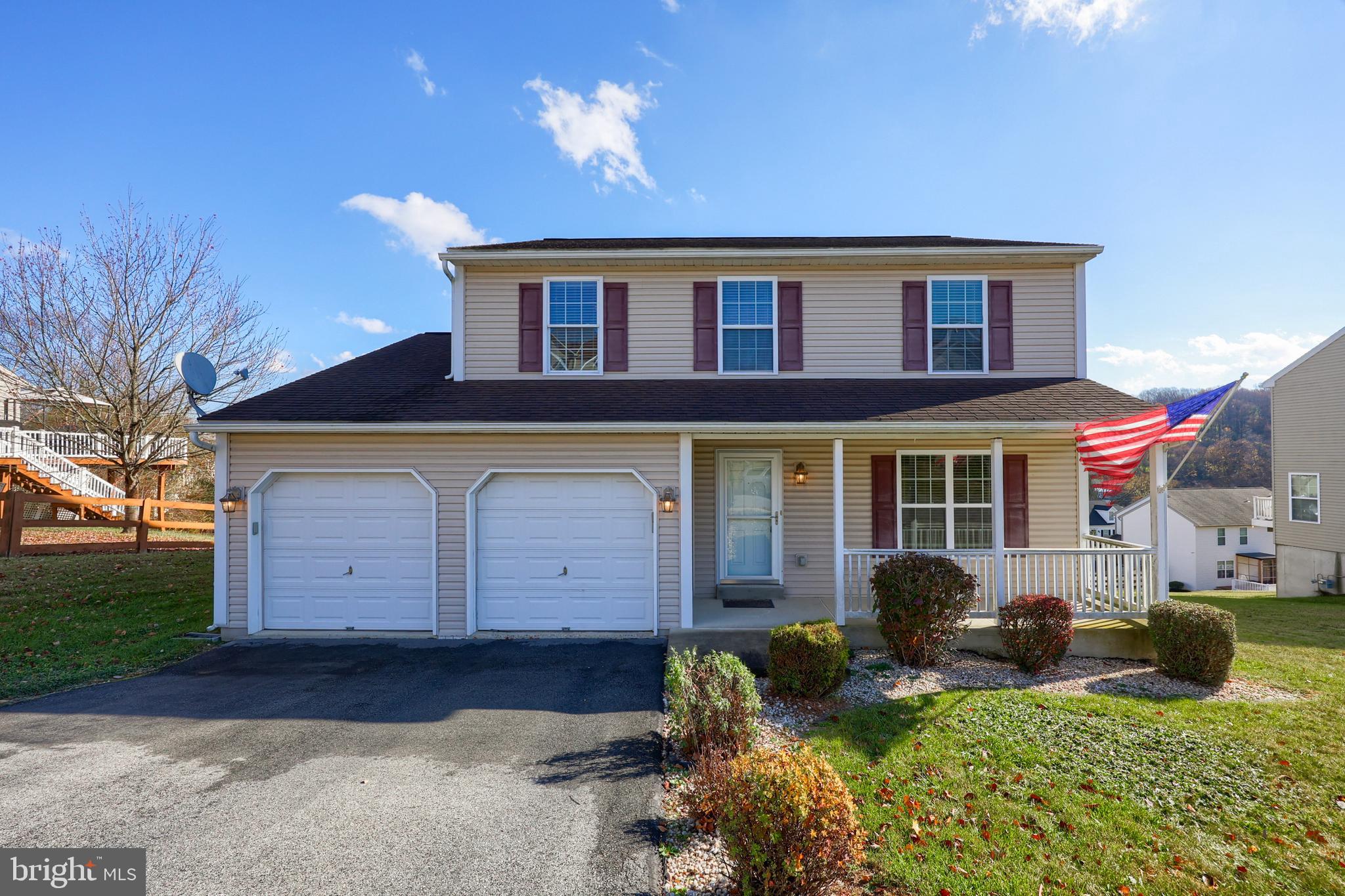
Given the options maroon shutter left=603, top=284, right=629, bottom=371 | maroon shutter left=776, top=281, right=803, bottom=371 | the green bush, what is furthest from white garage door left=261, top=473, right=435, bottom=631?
maroon shutter left=776, top=281, right=803, bottom=371

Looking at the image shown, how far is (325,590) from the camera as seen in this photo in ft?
27.4

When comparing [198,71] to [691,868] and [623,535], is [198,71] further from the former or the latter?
[691,868]

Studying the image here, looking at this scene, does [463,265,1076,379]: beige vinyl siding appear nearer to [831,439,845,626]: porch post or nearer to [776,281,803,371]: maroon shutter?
[776,281,803,371]: maroon shutter

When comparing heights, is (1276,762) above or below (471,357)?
below

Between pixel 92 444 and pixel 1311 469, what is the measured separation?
3785 centimetres

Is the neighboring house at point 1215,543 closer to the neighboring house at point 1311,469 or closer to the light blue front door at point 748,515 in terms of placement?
the neighboring house at point 1311,469

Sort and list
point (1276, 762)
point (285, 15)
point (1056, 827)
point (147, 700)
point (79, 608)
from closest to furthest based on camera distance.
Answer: point (1056, 827), point (1276, 762), point (147, 700), point (79, 608), point (285, 15)

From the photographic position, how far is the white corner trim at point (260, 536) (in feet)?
26.9

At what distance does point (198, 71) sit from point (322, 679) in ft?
44.4

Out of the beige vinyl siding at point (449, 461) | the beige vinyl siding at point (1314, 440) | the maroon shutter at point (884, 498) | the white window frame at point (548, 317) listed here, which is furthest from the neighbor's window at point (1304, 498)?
the white window frame at point (548, 317)

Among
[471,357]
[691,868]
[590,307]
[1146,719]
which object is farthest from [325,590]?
A: [1146,719]

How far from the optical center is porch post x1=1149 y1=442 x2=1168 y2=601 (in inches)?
292

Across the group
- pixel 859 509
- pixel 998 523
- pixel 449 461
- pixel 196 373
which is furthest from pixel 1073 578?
pixel 196 373

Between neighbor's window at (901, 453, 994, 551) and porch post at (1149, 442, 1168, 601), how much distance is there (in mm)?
2061
